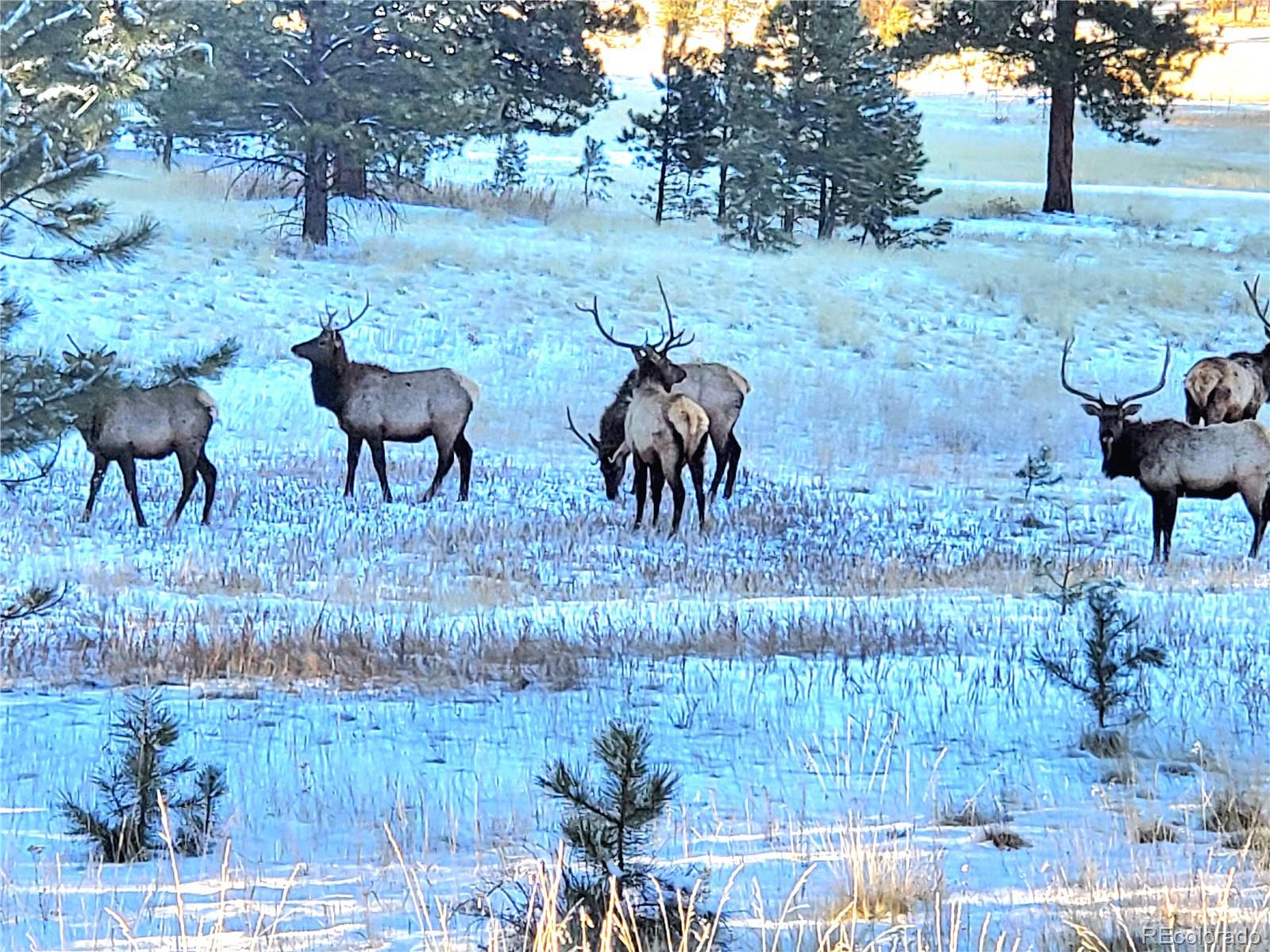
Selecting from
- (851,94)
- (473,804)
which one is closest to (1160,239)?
(851,94)

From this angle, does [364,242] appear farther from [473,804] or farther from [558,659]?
[473,804]

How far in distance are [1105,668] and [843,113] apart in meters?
25.6

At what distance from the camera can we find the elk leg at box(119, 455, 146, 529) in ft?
43.7

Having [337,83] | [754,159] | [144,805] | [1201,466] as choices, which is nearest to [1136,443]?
[1201,466]

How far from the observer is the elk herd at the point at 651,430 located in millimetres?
12797

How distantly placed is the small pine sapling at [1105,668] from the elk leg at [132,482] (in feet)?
25.8

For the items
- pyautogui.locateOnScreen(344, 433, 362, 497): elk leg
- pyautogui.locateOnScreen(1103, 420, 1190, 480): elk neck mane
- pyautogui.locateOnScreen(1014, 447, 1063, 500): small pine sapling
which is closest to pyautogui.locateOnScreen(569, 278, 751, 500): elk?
pyautogui.locateOnScreen(344, 433, 362, 497): elk leg

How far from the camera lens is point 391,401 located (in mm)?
15781

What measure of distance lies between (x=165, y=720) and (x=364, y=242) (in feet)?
79.0

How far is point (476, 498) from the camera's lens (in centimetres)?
1548

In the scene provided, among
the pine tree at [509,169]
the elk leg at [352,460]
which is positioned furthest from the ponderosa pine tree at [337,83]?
the elk leg at [352,460]

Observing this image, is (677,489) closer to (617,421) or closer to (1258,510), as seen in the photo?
(617,421)

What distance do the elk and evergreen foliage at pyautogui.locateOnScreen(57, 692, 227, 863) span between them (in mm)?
9332

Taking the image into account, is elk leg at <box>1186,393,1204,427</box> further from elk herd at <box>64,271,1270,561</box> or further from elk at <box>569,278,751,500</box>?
elk at <box>569,278,751,500</box>
